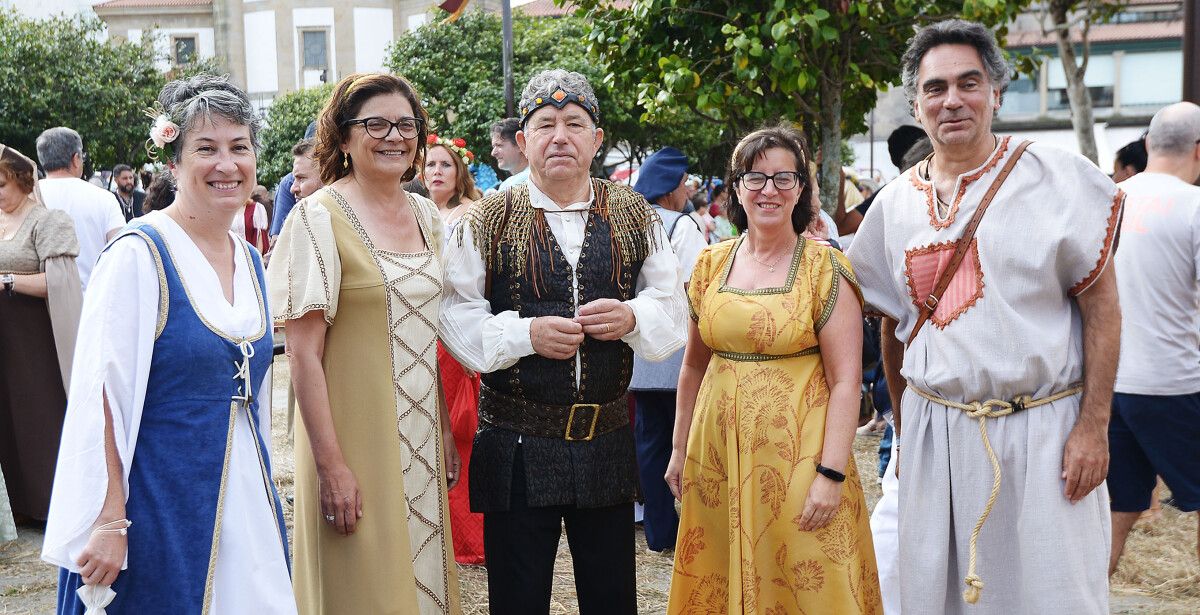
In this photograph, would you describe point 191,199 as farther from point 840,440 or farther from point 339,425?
point 840,440

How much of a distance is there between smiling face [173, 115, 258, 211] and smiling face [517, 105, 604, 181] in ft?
3.01

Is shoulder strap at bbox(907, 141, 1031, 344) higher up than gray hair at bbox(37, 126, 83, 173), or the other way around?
gray hair at bbox(37, 126, 83, 173)

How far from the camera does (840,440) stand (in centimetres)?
312

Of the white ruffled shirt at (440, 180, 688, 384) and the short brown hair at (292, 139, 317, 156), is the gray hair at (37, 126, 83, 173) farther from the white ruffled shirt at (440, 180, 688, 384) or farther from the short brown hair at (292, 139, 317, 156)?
the white ruffled shirt at (440, 180, 688, 384)

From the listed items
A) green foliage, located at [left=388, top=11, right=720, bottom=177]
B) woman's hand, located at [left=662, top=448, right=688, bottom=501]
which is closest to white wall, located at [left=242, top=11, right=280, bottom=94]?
green foliage, located at [left=388, top=11, right=720, bottom=177]

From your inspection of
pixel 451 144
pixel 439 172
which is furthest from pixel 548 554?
pixel 451 144

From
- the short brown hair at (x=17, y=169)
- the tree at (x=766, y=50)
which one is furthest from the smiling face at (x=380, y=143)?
the tree at (x=766, y=50)

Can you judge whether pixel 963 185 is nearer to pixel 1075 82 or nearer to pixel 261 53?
pixel 1075 82

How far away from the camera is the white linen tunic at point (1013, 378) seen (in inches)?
→ 111

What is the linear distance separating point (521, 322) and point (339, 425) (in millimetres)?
601

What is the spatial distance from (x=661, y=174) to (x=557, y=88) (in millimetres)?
2430

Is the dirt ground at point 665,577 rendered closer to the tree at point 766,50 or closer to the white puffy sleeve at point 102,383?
the white puffy sleeve at point 102,383

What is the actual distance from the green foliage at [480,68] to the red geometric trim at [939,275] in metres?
21.7

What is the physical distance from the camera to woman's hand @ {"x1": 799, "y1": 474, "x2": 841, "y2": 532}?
10.1ft
